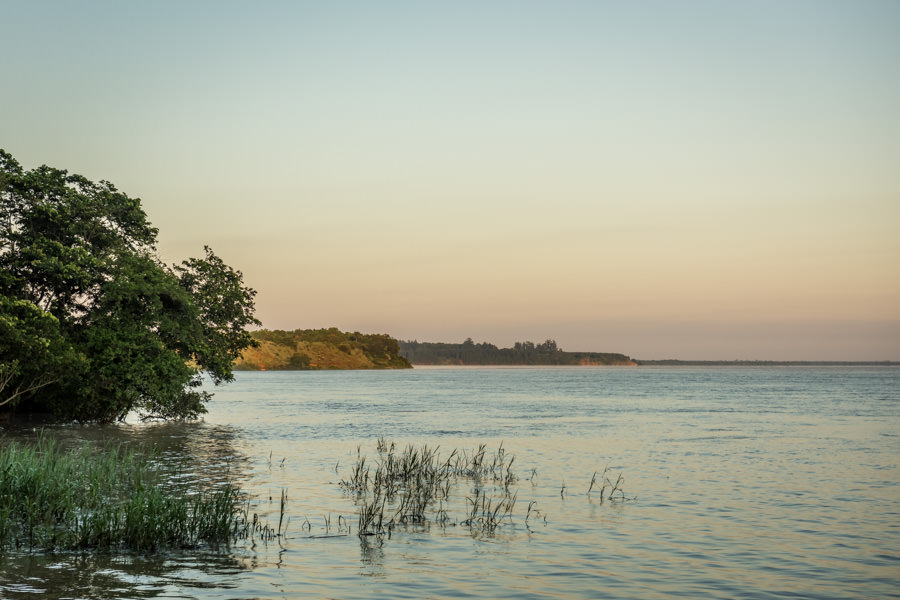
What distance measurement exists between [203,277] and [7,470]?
3873 cm

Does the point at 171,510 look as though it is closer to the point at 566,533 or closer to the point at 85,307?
the point at 566,533

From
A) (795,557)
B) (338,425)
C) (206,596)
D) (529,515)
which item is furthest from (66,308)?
(795,557)

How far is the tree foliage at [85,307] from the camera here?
38.2 meters

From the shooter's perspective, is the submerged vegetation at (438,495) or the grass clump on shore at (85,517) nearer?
the grass clump on shore at (85,517)

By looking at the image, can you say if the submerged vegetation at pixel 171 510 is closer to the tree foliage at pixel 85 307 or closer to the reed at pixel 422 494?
the reed at pixel 422 494

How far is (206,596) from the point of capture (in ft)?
40.3

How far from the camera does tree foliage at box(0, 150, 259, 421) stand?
38188 millimetres

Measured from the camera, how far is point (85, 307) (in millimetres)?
44188

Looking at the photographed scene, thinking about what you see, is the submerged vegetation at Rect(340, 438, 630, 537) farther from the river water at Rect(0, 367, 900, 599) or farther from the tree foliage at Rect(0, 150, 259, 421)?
the tree foliage at Rect(0, 150, 259, 421)

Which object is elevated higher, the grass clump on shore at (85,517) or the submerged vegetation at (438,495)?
the grass clump on shore at (85,517)

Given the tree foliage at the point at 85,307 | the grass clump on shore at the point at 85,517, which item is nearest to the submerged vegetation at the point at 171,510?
the grass clump on shore at the point at 85,517

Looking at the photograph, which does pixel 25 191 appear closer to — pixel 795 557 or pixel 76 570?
pixel 76 570

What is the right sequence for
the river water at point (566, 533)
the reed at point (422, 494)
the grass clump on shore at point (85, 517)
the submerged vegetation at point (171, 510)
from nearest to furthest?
the river water at point (566, 533), the grass clump on shore at point (85, 517), the submerged vegetation at point (171, 510), the reed at point (422, 494)

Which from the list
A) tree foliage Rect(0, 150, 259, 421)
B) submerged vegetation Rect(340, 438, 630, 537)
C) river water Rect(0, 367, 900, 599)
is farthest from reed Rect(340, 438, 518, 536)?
tree foliage Rect(0, 150, 259, 421)
